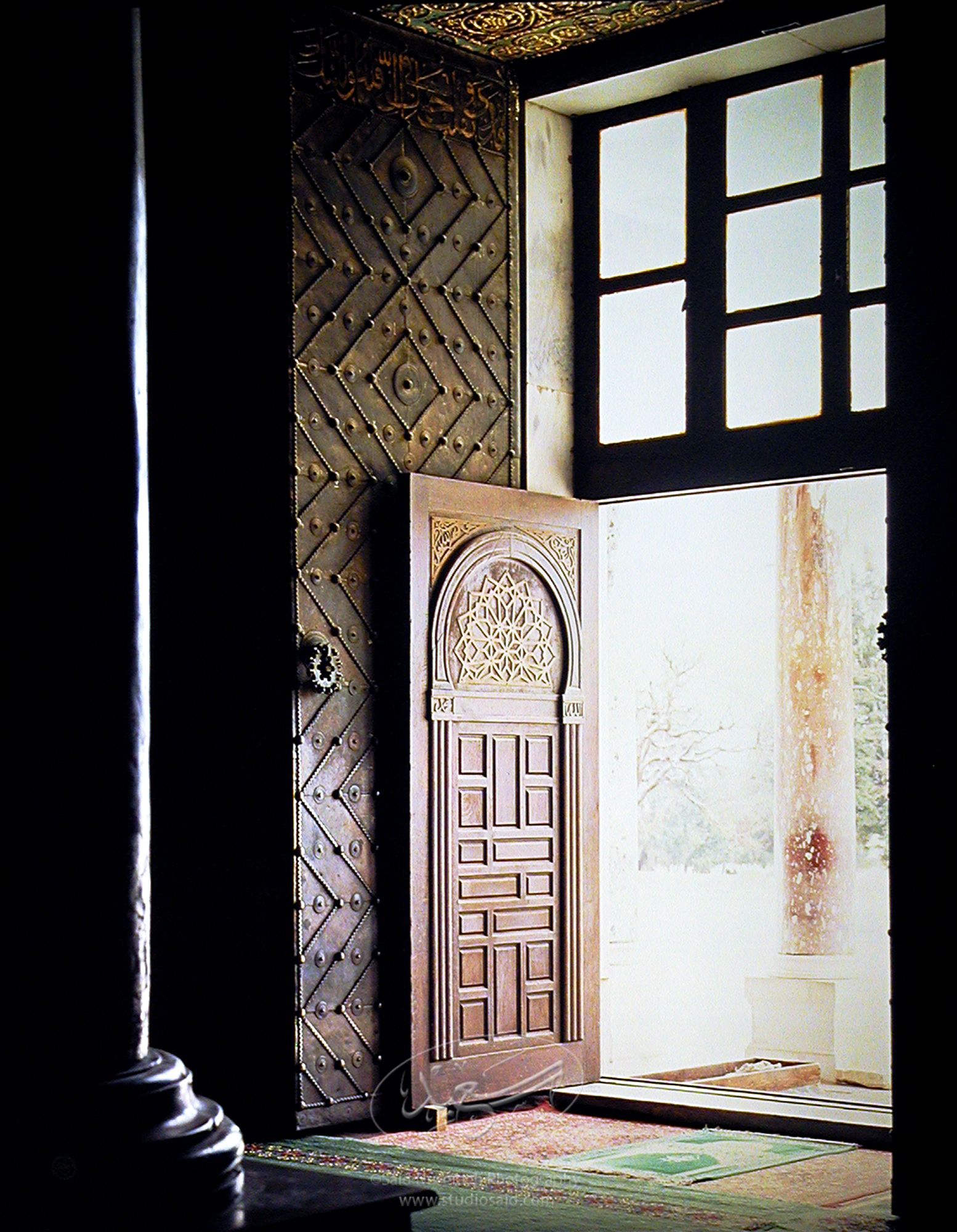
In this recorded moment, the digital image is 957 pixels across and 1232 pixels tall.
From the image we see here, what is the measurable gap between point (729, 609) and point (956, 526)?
6587 mm

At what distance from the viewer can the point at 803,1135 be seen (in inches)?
234

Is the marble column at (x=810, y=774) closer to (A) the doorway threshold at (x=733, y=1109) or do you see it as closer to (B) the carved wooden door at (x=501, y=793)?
(A) the doorway threshold at (x=733, y=1109)

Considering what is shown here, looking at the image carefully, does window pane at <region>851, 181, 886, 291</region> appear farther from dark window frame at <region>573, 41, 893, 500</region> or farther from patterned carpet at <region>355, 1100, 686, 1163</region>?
patterned carpet at <region>355, 1100, 686, 1163</region>

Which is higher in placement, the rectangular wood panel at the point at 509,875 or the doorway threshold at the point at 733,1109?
the rectangular wood panel at the point at 509,875

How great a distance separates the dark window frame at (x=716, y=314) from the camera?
20.4 ft

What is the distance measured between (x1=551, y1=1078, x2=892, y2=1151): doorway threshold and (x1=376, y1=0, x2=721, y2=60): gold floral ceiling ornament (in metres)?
3.93

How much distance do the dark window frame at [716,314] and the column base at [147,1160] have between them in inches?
147

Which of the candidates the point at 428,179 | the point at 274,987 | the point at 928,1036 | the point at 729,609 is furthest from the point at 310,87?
the point at 729,609

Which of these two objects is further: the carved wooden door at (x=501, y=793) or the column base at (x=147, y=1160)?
the carved wooden door at (x=501, y=793)

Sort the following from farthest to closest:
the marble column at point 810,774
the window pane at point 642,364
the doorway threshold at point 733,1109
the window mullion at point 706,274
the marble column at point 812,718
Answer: the marble column at point 812,718 < the marble column at point 810,774 < the window pane at point 642,364 < the window mullion at point 706,274 < the doorway threshold at point 733,1109

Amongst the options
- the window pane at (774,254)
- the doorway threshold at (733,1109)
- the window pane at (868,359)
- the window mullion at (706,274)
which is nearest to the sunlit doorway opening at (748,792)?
the doorway threshold at (733,1109)

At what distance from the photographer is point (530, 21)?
6.48 metres

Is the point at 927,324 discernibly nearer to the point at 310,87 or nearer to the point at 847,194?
the point at 847,194

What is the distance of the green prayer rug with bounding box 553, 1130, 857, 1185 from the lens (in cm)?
539
